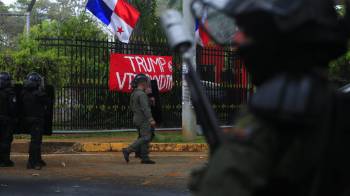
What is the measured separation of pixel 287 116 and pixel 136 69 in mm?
14092

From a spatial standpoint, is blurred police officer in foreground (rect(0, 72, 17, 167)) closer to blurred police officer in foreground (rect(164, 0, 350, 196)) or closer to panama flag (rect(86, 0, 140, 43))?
panama flag (rect(86, 0, 140, 43))

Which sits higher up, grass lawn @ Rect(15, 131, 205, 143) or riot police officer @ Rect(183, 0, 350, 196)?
riot police officer @ Rect(183, 0, 350, 196)

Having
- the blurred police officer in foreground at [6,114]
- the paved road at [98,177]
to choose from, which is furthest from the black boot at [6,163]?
the paved road at [98,177]

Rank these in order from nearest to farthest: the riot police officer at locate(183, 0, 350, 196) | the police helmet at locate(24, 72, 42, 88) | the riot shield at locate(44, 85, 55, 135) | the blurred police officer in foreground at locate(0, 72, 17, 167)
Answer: the riot police officer at locate(183, 0, 350, 196), the police helmet at locate(24, 72, 42, 88), the blurred police officer in foreground at locate(0, 72, 17, 167), the riot shield at locate(44, 85, 55, 135)

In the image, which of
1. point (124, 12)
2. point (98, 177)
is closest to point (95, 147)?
point (98, 177)

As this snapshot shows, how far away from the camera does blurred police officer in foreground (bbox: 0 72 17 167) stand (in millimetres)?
9825

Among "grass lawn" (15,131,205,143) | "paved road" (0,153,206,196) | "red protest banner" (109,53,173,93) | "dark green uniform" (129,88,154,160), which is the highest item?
"red protest banner" (109,53,173,93)

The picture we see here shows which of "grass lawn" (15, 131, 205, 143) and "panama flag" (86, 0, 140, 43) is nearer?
"grass lawn" (15, 131, 205, 143)

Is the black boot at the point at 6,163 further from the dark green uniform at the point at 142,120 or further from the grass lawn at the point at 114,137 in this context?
the grass lawn at the point at 114,137

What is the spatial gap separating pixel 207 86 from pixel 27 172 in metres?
8.21

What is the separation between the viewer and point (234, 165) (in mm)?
1556

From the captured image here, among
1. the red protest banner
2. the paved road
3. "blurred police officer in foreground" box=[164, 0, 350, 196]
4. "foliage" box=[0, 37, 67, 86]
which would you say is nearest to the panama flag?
the red protest banner

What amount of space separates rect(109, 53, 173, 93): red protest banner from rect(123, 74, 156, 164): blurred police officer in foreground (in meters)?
4.46

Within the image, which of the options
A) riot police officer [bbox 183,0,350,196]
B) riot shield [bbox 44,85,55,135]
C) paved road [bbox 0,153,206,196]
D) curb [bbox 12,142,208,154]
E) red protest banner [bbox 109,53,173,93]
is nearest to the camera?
riot police officer [bbox 183,0,350,196]
